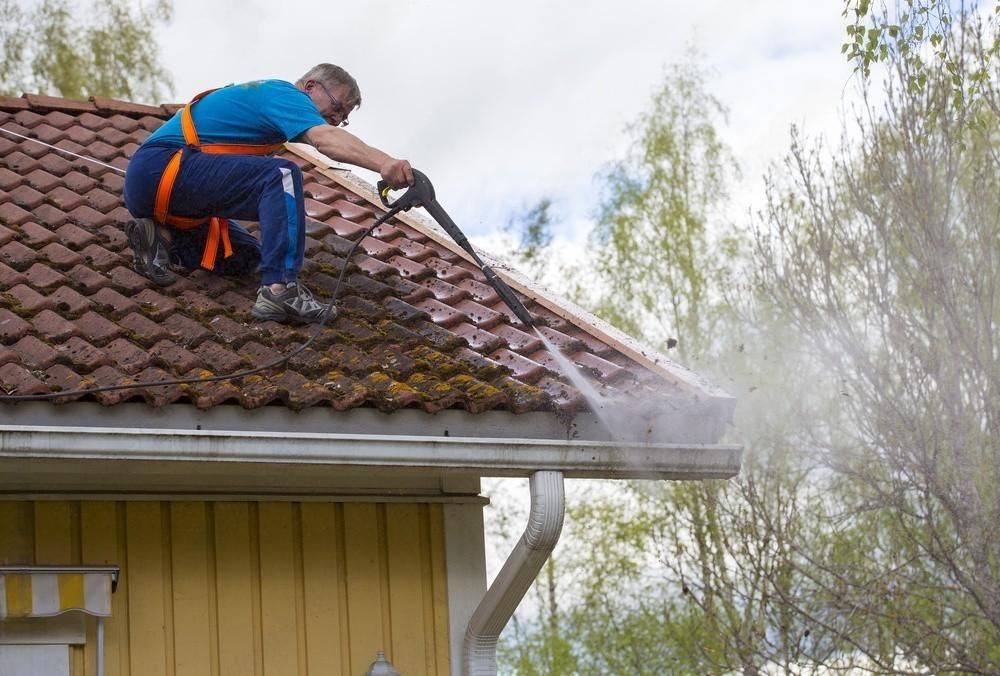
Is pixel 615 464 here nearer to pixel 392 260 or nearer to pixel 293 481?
pixel 293 481

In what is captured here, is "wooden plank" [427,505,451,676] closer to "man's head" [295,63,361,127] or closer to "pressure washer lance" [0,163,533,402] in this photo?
"pressure washer lance" [0,163,533,402]

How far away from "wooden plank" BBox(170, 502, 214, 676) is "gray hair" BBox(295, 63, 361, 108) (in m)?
1.85

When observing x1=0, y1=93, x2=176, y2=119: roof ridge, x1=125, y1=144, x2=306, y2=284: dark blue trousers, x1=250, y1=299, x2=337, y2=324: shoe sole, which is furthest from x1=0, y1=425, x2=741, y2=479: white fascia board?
x1=0, y1=93, x2=176, y2=119: roof ridge

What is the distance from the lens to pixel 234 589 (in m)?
5.14

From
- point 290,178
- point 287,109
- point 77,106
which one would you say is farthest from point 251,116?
point 77,106

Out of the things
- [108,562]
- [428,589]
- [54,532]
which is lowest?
[428,589]

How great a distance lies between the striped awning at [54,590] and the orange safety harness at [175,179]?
161 cm

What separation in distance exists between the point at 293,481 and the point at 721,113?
18285mm

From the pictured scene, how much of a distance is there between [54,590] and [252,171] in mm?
1836

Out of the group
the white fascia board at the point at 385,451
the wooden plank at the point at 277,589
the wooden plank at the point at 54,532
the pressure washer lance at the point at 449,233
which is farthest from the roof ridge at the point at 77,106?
the white fascia board at the point at 385,451

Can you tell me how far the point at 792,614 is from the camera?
49.5 feet

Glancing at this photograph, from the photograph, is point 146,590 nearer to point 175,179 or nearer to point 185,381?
point 185,381

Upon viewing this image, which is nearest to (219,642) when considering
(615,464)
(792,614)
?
(615,464)

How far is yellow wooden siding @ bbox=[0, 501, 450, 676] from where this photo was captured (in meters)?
4.95
